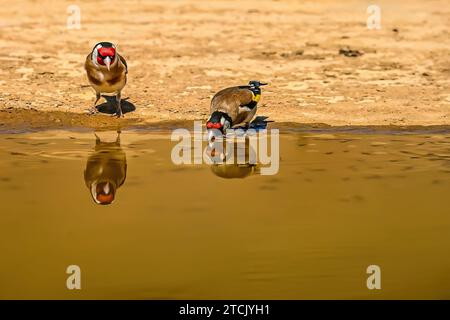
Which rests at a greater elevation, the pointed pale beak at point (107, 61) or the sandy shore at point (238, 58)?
the sandy shore at point (238, 58)

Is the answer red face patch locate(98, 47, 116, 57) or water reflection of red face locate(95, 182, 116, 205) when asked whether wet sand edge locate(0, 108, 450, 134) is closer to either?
red face patch locate(98, 47, 116, 57)

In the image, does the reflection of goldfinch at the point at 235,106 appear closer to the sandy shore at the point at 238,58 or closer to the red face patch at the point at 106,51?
the sandy shore at the point at 238,58

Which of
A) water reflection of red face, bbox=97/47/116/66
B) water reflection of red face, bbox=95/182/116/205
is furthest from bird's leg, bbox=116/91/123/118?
water reflection of red face, bbox=95/182/116/205

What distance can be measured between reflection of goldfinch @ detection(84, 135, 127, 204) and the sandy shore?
195 cm

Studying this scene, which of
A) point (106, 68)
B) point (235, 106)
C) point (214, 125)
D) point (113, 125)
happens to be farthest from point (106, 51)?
point (214, 125)

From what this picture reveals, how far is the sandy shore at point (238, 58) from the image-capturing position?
498 inches

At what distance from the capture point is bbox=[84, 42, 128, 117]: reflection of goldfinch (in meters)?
11.5

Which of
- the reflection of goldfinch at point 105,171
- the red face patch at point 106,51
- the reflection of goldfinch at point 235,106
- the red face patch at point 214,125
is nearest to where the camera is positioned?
the reflection of goldfinch at point 105,171

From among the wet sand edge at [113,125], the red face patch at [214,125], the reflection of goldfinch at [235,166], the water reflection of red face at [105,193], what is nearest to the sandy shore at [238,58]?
the wet sand edge at [113,125]

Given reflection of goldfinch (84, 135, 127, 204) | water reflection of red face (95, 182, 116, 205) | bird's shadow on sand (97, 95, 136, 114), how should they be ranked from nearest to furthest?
water reflection of red face (95, 182, 116, 205) → reflection of goldfinch (84, 135, 127, 204) → bird's shadow on sand (97, 95, 136, 114)

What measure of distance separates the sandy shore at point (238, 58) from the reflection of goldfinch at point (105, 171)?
195 cm

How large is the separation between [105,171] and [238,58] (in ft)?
22.7

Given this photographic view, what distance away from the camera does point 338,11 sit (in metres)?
19.0
